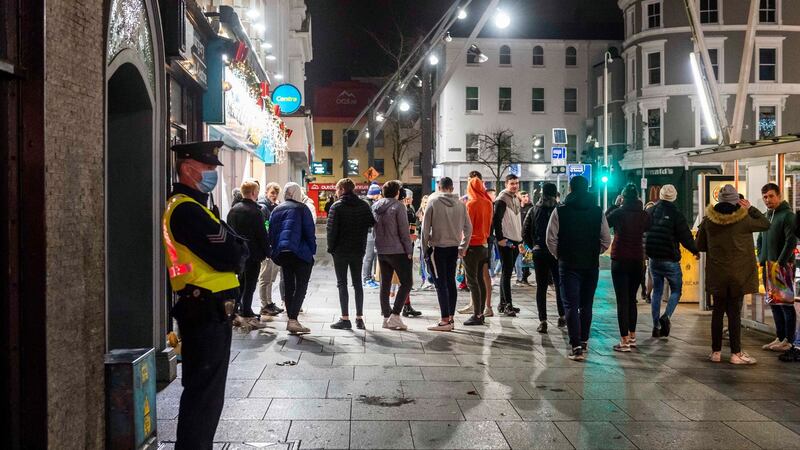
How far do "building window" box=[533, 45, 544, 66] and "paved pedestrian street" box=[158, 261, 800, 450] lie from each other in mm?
43520

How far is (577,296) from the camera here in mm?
8281

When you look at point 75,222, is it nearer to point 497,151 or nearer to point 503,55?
point 497,151

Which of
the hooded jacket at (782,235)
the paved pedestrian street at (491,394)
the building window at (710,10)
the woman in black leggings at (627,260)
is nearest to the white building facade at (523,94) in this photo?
the building window at (710,10)

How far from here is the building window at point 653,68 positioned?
4512 cm

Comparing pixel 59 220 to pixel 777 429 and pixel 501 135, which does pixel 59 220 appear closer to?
pixel 777 429

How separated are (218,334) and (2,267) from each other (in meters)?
1.16

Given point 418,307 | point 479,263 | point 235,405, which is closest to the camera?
point 235,405

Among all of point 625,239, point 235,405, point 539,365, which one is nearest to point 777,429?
point 539,365

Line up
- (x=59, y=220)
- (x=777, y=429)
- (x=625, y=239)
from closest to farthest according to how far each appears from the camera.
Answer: (x=59, y=220) < (x=777, y=429) < (x=625, y=239)

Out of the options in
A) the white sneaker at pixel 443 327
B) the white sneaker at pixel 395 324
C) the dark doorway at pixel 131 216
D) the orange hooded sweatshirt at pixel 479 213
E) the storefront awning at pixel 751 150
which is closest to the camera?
the dark doorway at pixel 131 216

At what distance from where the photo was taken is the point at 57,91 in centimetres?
419

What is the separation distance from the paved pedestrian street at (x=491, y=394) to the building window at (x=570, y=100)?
43.0 m

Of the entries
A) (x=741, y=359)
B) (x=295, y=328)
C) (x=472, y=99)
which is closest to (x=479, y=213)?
(x=295, y=328)

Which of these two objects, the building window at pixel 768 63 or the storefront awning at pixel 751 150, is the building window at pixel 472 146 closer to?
the building window at pixel 768 63
